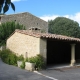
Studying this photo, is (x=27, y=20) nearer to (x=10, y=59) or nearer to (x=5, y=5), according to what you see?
(x=10, y=59)

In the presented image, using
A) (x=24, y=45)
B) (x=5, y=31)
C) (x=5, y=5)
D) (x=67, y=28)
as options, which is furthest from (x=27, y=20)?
(x=5, y=5)

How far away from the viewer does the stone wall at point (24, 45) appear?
50.7ft

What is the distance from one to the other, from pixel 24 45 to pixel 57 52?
6.07 m

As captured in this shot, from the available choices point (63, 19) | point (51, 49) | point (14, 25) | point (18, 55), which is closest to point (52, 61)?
point (51, 49)

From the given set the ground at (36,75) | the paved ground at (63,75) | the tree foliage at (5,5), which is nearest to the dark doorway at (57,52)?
the paved ground at (63,75)

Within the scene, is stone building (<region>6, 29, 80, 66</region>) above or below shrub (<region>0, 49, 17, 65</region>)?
above

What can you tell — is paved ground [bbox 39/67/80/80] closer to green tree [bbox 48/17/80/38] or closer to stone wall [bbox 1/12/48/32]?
stone wall [bbox 1/12/48/32]

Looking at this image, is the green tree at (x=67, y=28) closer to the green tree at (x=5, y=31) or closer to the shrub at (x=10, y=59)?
the green tree at (x=5, y=31)

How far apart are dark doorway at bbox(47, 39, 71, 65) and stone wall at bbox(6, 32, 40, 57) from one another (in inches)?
155

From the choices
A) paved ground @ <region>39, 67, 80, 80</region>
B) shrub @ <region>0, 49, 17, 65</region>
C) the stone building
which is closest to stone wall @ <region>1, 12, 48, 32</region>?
the stone building

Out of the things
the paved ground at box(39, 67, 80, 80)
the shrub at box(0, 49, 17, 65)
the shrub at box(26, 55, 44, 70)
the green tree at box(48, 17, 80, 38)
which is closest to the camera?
the paved ground at box(39, 67, 80, 80)

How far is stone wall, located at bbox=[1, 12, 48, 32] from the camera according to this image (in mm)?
33616

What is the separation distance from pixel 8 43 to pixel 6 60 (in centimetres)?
327

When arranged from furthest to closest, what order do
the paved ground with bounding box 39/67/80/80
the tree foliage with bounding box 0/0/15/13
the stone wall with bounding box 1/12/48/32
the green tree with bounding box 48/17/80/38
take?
the green tree with bounding box 48/17/80/38, the stone wall with bounding box 1/12/48/32, the paved ground with bounding box 39/67/80/80, the tree foliage with bounding box 0/0/15/13
